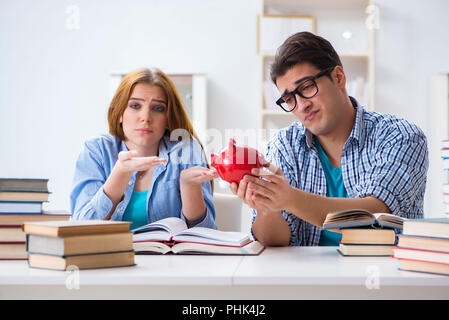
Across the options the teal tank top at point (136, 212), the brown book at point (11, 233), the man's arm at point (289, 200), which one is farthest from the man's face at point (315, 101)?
the brown book at point (11, 233)

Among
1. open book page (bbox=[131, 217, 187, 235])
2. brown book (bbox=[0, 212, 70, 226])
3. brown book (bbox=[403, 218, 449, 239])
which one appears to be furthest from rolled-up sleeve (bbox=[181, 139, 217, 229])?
brown book (bbox=[403, 218, 449, 239])

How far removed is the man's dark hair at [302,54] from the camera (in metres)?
1.81

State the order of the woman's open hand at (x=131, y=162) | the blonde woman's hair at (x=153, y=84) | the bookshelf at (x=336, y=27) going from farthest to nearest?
the bookshelf at (x=336, y=27)
the blonde woman's hair at (x=153, y=84)
the woman's open hand at (x=131, y=162)

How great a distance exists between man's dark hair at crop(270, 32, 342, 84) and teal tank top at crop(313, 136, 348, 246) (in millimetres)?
306

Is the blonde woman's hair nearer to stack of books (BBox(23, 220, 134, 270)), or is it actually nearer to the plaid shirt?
the plaid shirt

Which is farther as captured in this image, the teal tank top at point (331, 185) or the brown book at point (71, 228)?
Answer: the teal tank top at point (331, 185)

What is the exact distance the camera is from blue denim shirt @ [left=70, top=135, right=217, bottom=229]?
190 cm

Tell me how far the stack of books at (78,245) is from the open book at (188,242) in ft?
0.68

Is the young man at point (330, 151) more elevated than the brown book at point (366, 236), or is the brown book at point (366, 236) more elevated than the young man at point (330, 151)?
the young man at point (330, 151)

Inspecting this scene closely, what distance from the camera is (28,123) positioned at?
4.04 m

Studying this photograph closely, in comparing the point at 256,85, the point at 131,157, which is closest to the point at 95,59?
the point at 256,85

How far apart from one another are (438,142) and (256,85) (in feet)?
4.76

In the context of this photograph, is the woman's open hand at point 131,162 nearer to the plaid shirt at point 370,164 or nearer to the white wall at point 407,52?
the plaid shirt at point 370,164
